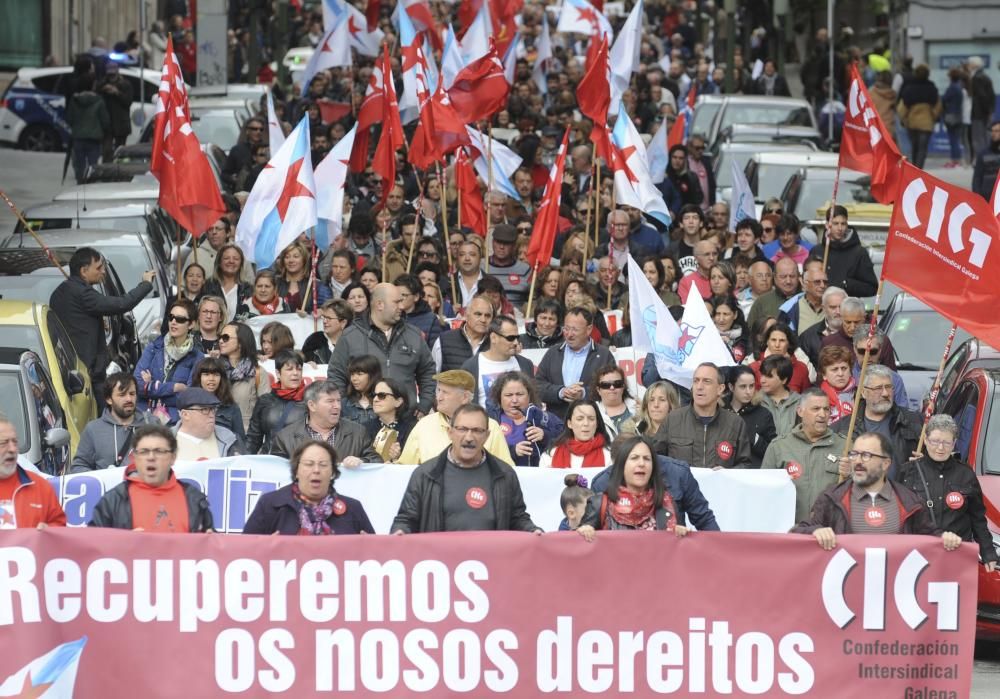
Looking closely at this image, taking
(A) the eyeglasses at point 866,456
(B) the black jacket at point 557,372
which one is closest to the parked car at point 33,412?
(B) the black jacket at point 557,372

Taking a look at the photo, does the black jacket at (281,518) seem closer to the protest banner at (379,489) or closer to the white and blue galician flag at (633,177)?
the protest banner at (379,489)

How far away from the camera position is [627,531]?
32.7 feet

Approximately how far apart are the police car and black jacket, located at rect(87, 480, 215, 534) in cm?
2589

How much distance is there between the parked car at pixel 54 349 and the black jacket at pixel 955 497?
4820 millimetres

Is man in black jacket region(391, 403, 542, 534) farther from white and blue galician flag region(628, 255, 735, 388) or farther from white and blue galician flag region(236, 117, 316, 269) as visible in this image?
white and blue galician flag region(236, 117, 316, 269)

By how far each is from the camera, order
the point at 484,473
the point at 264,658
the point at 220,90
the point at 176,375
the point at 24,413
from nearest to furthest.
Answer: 1. the point at 264,658
2. the point at 484,473
3. the point at 24,413
4. the point at 176,375
5. the point at 220,90

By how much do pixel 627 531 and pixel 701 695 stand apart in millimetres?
766

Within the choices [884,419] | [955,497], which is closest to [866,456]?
[955,497]

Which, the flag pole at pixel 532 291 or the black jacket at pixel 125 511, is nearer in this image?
the black jacket at pixel 125 511

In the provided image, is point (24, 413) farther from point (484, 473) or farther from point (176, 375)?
point (484, 473)

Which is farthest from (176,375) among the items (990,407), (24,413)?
(990,407)

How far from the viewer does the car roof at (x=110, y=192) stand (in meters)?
22.2

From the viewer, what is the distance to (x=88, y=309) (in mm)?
15312

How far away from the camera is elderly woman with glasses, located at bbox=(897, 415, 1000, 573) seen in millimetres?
11516
